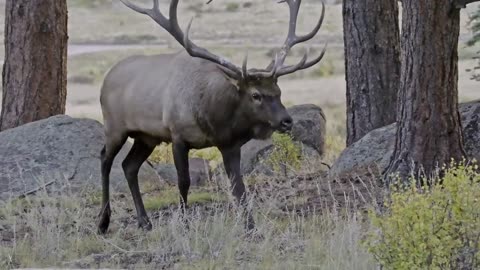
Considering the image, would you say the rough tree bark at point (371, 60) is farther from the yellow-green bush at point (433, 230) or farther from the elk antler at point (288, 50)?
the yellow-green bush at point (433, 230)

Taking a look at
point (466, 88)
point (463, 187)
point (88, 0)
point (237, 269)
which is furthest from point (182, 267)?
point (88, 0)

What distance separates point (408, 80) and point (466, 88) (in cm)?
2462

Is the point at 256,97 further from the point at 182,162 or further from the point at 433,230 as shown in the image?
the point at 433,230

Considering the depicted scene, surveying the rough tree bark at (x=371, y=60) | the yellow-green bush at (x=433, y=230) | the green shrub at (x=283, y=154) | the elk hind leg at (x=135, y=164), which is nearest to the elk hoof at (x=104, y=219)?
the elk hind leg at (x=135, y=164)

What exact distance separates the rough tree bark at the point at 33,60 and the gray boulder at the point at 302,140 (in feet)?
8.83

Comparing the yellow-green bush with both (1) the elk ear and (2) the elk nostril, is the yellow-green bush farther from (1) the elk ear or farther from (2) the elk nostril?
(1) the elk ear

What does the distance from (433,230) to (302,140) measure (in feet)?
31.2

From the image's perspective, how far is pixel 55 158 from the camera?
14.1m

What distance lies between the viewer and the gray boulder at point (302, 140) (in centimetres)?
1606

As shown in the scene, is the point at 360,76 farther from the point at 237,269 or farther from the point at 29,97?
the point at 237,269

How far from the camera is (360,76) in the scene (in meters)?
14.4

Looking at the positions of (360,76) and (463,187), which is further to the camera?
(360,76)

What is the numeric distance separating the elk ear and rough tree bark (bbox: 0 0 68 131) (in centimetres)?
580

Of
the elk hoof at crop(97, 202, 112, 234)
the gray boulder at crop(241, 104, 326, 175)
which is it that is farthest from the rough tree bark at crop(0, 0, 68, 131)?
the elk hoof at crop(97, 202, 112, 234)
